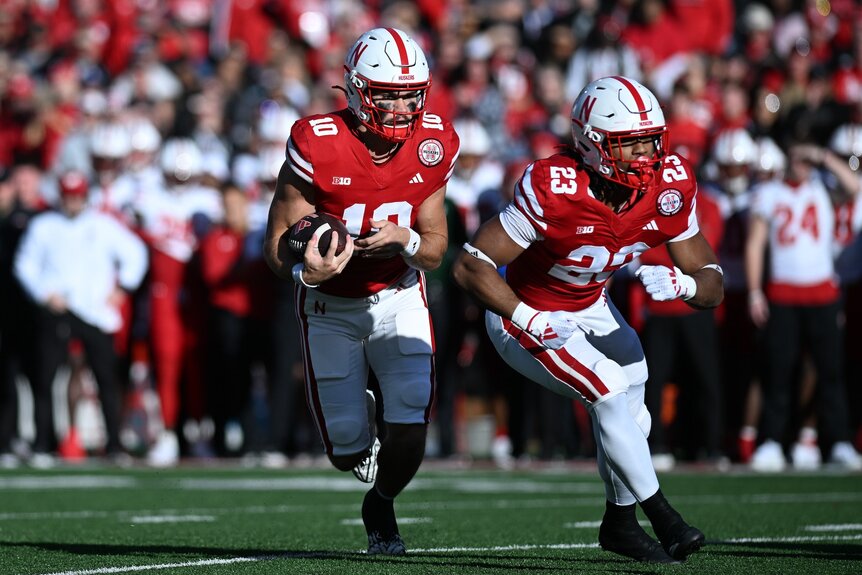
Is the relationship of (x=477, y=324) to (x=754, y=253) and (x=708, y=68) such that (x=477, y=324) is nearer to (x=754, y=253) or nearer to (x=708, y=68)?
(x=754, y=253)

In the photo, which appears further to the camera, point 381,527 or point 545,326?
point 381,527

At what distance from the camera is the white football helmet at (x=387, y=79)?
577 cm

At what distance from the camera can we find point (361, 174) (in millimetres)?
5867

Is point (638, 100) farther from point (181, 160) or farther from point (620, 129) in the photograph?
point (181, 160)

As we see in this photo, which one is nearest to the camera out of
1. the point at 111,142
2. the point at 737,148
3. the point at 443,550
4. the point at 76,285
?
the point at 443,550

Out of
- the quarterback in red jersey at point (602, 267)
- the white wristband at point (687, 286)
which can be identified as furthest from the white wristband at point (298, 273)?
the white wristband at point (687, 286)

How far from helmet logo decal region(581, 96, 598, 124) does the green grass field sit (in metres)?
1.59

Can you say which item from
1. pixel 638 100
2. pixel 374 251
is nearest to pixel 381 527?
pixel 374 251

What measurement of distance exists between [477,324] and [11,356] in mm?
3555

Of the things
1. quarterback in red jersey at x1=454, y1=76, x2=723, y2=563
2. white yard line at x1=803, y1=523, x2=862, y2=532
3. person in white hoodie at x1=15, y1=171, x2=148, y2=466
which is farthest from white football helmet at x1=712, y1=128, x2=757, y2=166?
quarterback in red jersey at x1=454, y1=76, x2=723, y2=563

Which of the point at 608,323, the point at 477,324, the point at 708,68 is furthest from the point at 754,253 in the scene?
the point at 608,323

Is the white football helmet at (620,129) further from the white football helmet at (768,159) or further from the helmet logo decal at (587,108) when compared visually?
the white football helmet at (768,159)

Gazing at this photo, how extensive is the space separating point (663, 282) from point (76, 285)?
22.8 feet

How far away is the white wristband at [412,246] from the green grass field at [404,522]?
3.62 feet
